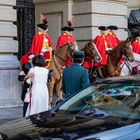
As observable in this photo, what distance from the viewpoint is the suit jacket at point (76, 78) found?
9.02m

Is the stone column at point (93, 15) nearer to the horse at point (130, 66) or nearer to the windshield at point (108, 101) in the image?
the horse at point (130, 66)

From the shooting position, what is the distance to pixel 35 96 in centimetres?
974

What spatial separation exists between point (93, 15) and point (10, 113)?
4993 mm

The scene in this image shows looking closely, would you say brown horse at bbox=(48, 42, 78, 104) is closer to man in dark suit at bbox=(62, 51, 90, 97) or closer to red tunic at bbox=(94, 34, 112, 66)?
red tunic at bbox=(94, 34, 112, 66)

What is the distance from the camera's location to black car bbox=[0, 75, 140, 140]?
5.58 m

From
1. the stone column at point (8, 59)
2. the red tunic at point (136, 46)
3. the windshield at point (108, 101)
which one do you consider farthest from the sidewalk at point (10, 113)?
the windshield at point (108, 101)

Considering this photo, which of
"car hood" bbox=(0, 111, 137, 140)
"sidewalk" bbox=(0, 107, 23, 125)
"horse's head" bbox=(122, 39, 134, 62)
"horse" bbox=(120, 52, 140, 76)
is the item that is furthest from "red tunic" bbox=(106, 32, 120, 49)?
"car hood" bbox=(0, 111, 137, 140)

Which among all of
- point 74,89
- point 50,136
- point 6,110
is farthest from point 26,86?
point 50,136

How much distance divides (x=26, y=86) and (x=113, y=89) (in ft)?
14.6

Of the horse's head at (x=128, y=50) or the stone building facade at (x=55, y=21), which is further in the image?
the stone building facade at (x=55, y=21)

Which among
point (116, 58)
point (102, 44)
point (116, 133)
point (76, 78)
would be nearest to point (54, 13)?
point (102, 44)

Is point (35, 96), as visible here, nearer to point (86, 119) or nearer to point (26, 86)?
point (26, 86)

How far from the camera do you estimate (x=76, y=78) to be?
29.7 ft

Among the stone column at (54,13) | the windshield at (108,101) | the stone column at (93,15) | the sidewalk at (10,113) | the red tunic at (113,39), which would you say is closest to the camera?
the windshield at (108,101)
